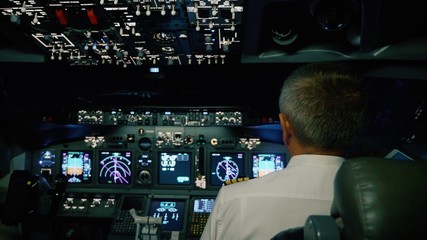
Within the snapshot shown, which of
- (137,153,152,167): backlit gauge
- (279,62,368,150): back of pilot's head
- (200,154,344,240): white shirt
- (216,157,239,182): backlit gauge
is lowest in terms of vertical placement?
(216,157,239,182): backlit gauge

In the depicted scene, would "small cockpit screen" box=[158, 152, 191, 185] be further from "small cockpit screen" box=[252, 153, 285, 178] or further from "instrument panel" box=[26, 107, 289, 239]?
"small cockpit screen" box=[252, 153, 285, 178]

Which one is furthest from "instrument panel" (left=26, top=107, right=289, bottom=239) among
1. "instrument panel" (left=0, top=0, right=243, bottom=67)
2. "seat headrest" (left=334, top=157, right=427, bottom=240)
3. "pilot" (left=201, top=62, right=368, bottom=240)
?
"seat headrest" (left=334, top=157, right=427, bottom=240)

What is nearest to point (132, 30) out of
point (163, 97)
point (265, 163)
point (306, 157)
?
point (163, 97)

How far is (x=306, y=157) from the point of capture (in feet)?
3.48

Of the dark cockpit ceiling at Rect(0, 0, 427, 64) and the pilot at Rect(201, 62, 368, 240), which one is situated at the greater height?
the dark cockpit ceiling at Rect(0, 0, 427, 64)

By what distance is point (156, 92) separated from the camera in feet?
15.3

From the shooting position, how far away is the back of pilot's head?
999 mm

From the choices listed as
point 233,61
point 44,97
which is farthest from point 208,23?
point 44,97

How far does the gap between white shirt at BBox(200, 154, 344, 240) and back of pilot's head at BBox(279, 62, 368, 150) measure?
0.07m

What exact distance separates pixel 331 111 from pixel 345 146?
133mm

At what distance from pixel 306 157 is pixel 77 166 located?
12.1 ft

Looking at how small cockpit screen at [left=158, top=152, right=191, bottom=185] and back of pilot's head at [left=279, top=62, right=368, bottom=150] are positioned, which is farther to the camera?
small cockpit screen at [left=158, top=152, right=191, bottom=185]

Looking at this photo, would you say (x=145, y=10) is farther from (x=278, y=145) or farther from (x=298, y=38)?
(x=278, y=145)

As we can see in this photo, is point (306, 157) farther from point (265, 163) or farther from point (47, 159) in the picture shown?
point (47, 159)
